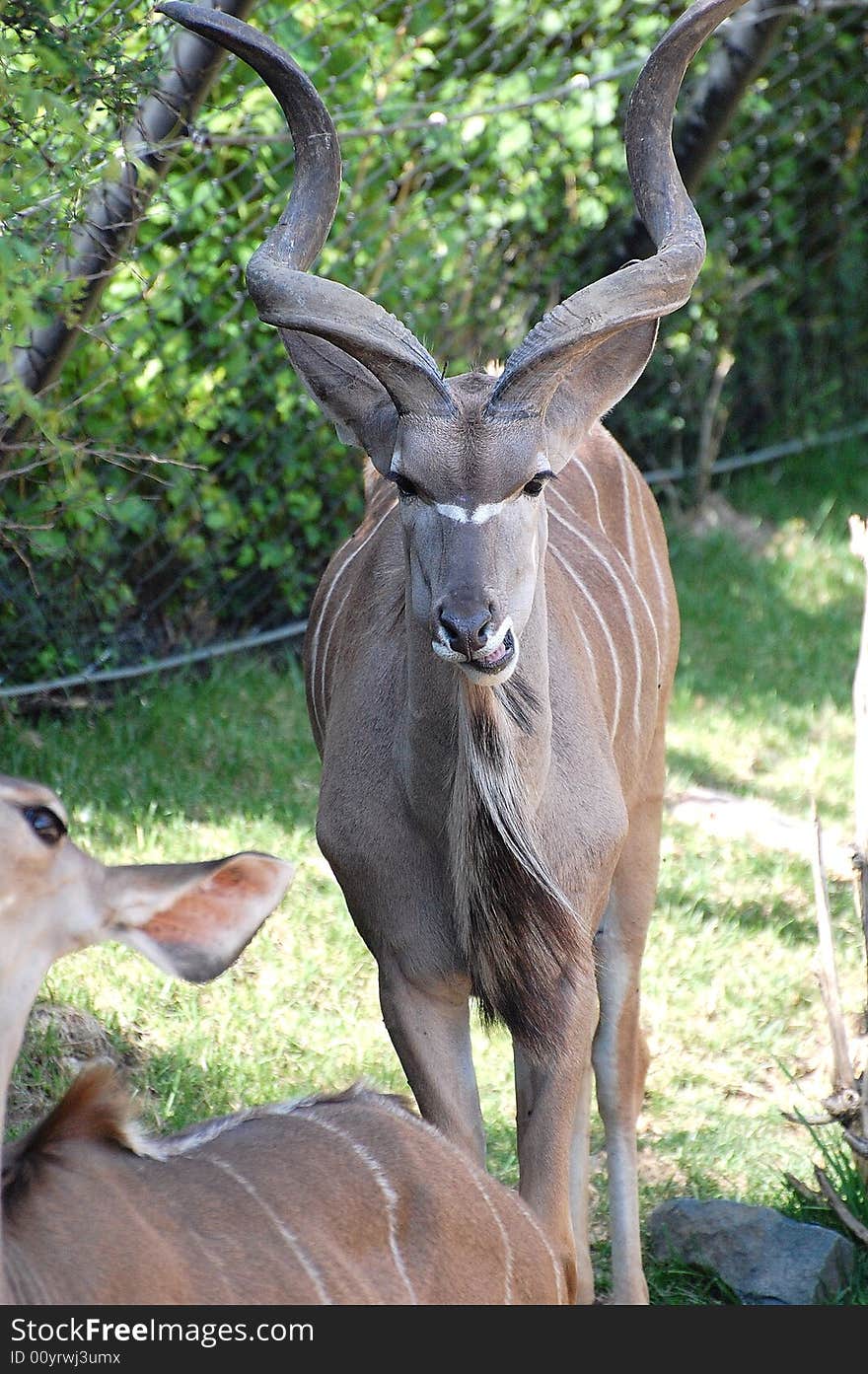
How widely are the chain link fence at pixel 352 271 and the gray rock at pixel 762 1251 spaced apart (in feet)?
4.52

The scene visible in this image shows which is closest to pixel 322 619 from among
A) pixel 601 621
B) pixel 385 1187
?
pixel 601 621

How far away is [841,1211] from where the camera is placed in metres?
2.63

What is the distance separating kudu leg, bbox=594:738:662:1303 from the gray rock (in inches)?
3.5

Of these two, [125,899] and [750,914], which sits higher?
[125,899]

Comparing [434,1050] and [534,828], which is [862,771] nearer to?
[534,828]

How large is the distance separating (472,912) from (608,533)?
3.50ft

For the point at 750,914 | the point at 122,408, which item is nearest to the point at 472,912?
the point at 750,914

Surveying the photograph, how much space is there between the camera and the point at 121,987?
311cm

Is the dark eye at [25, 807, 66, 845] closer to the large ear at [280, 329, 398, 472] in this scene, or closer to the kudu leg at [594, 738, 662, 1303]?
the large ear at [280, 329, 398, 472]

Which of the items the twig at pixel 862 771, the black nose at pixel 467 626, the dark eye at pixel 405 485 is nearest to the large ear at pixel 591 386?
the dark eye at pixel 405 485

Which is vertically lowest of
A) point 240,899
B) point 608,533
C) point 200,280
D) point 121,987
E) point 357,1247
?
point 121,987

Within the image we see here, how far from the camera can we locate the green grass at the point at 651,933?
3.05m

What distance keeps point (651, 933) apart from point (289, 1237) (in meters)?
2.15

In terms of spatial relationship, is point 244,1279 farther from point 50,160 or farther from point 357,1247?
point 50,160
